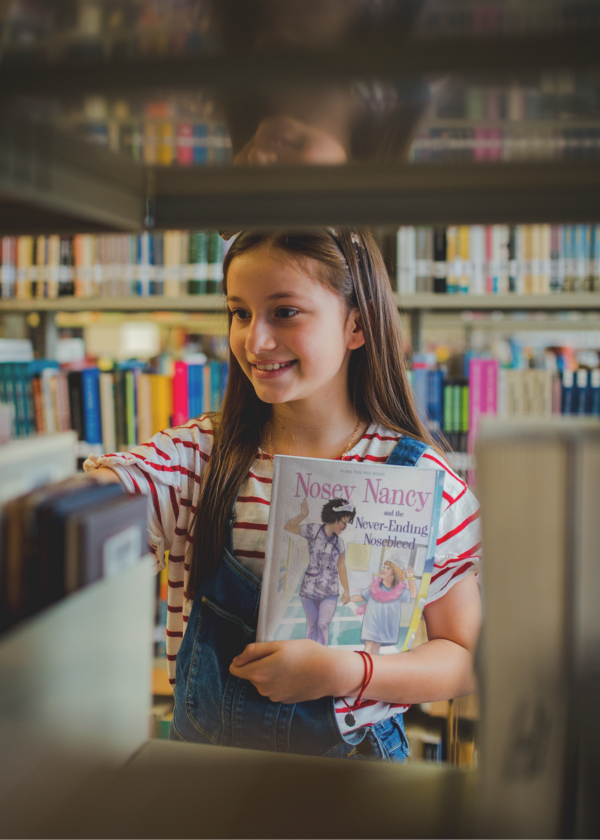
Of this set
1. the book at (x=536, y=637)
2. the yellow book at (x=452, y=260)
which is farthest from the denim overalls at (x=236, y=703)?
the yellow book at (x=452, y=260)

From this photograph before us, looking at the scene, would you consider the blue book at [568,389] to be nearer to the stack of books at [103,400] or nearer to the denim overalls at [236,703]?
the stack of books at [103,400]

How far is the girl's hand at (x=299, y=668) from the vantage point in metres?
0.78

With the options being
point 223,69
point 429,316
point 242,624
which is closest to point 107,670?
point 223,69

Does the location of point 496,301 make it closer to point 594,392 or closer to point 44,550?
point 594,392

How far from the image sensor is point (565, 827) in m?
0.38

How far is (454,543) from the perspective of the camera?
2.97 feet

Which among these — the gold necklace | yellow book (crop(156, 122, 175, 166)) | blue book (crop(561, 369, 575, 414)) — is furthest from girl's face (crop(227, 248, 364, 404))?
blue book (crop(561, 369, 575, 414))

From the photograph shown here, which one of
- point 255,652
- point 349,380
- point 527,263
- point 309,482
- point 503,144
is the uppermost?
point 527,263

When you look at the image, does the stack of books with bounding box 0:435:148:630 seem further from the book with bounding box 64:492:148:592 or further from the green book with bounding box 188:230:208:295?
the green book with bounding box 188:230:208:295

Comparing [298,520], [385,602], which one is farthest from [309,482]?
[385,602]

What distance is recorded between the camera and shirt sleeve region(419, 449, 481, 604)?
0.90 meters

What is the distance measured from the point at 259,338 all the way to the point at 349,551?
12.8 inches

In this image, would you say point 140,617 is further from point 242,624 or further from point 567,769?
point 242,624

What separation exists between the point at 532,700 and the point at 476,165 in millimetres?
316
